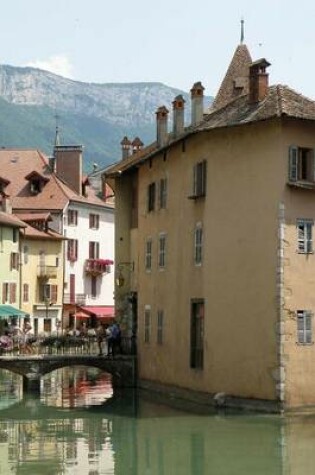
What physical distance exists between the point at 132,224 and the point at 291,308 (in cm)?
1837

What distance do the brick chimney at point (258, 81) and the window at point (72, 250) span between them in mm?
44219

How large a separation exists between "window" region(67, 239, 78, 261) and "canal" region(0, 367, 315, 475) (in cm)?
3929

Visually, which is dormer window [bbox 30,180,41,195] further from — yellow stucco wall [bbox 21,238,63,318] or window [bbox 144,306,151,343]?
window [bbox 144,306,151,343]

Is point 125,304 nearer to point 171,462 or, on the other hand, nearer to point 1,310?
point 1,310

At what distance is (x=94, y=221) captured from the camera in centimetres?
8681

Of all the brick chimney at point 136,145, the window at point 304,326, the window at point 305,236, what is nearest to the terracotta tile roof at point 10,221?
the brick chimney at point 136,145

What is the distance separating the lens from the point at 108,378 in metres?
59.2

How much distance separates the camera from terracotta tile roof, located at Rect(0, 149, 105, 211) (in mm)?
79438

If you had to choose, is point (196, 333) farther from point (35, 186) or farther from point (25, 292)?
point (35, 186)

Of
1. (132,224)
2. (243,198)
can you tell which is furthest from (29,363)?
(243,198)

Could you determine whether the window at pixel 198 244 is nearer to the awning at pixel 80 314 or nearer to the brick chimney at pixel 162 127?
the brick chimney at pixel 162 127

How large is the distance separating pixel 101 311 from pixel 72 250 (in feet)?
20.5

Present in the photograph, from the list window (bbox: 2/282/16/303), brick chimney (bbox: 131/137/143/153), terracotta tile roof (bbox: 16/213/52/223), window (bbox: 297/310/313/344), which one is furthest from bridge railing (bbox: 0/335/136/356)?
terracotta tile roof (bbox: 16/213/52/223)

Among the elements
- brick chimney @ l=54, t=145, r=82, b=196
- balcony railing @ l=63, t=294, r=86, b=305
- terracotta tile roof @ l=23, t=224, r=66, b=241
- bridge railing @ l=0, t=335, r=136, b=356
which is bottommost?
bridge railing @ l=0, t=335, r=136, b=356
